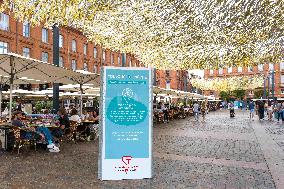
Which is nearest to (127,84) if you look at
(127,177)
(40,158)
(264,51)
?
(127,177)

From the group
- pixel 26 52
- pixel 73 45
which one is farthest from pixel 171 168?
pixel 73 45

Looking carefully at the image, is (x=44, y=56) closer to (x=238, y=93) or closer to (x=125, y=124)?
(x=125, y=124)

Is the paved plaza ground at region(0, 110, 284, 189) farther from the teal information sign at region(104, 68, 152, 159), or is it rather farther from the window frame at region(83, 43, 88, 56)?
the window frame at region(83, 43, 88, 56)

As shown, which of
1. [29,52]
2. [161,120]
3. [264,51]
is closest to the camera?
[264,51]

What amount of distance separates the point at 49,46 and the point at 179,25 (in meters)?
29.5

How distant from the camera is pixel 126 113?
700cm

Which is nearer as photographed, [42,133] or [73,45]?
[42,133]

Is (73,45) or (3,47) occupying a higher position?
(73,45)

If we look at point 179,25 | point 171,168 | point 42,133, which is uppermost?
point 179,25

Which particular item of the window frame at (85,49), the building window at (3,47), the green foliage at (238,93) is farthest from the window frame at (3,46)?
the green foliage at (238,93)

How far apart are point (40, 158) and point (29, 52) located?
3071 cm

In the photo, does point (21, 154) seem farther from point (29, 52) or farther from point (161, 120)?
→ point (29, 52)

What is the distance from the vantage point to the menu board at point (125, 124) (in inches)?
273

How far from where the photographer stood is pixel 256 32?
46.8 ft
